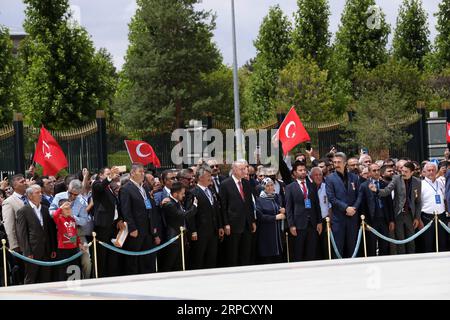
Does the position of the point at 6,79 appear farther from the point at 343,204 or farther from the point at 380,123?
the point at 343,204

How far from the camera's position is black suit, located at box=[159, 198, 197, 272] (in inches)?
650

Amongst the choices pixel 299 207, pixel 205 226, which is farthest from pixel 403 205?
pixel 205 226

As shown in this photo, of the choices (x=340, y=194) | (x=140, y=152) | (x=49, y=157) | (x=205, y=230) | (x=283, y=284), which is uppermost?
(x=140, y=152)

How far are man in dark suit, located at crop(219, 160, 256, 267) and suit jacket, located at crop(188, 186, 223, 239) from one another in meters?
0.28

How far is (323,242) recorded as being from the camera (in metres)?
17.8

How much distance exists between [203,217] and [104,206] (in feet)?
6.07

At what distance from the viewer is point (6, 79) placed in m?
41.4

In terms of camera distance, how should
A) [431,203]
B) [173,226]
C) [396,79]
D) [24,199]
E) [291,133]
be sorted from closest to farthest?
[24,199] → [173,226] → [431,203] → [291,133] → [396,79]

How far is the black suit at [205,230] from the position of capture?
16.8 meters

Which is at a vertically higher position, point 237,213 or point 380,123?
point 380,123

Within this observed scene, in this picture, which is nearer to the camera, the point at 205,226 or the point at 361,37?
the point at 205,226

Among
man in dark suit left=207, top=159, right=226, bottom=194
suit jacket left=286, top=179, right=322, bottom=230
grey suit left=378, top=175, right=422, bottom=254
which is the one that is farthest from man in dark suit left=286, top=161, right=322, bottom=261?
grey suit left=378, top=175, right=422, bottom=254

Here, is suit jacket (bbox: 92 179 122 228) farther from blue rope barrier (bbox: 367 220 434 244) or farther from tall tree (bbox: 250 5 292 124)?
tall tree (bbox: 250 5 292 124)

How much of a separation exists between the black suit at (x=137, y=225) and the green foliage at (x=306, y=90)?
97.2 feet
